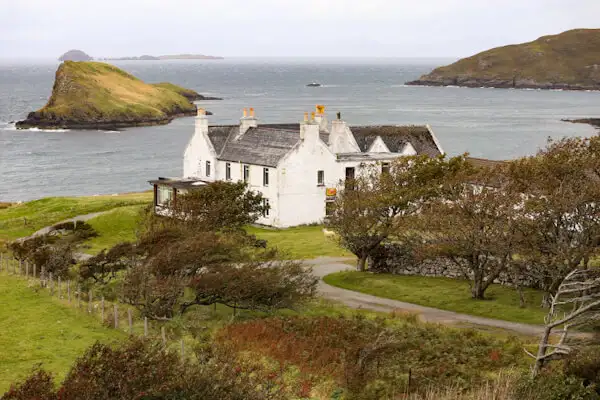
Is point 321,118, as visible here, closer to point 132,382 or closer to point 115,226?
point 115,226

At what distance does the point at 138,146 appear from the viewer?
143750 millimetres

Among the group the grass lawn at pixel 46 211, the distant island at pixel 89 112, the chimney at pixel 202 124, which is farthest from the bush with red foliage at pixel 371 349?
the distant island at pixel 89 112

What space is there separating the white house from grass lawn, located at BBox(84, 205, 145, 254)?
220cm

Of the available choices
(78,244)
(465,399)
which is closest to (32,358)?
(465,399)

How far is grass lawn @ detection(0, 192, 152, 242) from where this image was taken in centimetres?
6019

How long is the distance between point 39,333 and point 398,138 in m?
43.4

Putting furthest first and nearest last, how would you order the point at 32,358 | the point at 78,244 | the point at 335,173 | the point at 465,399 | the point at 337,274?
the point at 335,173, the point at 78,244, the point at 337,274, the point at 32,358, the point at 465,399

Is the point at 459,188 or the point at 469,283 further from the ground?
the point at 459,188

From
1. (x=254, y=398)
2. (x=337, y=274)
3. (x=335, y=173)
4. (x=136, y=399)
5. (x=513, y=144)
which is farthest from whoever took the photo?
(x=513, y=144)

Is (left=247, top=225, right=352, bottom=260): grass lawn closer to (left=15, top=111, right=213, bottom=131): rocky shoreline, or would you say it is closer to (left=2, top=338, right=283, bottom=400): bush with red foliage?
(left=2, top=338, right=283, bottom=400): bush with red foliage

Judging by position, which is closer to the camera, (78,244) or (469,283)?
(469,283)

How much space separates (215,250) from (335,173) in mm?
26879

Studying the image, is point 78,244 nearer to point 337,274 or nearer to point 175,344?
point 337,274

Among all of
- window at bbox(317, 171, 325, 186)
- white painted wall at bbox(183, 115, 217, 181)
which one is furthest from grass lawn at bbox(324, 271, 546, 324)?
white painted wall at bbox(183, 115, 217, 181)
